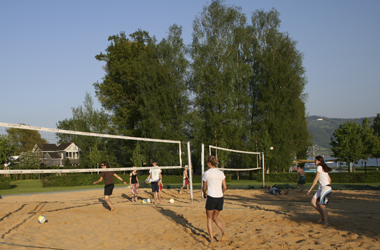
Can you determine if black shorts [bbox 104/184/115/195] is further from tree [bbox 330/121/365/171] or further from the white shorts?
tree [bbox 330/121/365/171]

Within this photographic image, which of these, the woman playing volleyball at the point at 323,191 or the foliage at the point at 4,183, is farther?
the foliage at the point at 4,183

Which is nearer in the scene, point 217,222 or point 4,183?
point 217,222

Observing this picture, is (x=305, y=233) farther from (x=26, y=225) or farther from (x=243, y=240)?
(x=26, y=225)

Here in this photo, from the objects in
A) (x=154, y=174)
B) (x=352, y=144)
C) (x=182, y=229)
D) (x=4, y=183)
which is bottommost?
(x=4, y=183)

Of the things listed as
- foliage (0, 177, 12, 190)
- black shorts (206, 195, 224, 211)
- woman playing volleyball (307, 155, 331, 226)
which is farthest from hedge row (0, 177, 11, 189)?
woman playing volleyball (307, 155, 331, 226)

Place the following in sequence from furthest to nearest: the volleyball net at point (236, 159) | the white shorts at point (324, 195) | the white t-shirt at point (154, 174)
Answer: the volleyball net at point (236, 159), the white t-shirt at point (154, 174), the white shorts at point (324, 195)

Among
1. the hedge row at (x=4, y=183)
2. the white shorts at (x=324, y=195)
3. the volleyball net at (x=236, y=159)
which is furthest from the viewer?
the volleyball net at (x=236, y=159)

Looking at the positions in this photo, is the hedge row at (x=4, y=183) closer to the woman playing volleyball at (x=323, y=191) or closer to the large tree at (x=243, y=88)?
the large tree at (x=243, y=88)

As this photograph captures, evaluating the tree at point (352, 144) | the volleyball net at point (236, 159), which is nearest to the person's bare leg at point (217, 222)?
the volleyball net at point (236, 159)

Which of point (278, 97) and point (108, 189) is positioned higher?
point (278, 97)

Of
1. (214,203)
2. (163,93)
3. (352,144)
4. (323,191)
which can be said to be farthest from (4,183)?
(352,144)

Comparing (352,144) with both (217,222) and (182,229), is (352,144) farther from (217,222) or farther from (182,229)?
(217,222)

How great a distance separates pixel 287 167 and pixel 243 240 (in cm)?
2788

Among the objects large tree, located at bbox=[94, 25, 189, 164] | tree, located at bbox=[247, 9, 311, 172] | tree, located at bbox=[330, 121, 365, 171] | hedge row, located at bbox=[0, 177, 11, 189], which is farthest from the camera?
tree, located at bbox=[330, 121, 365, 171]
